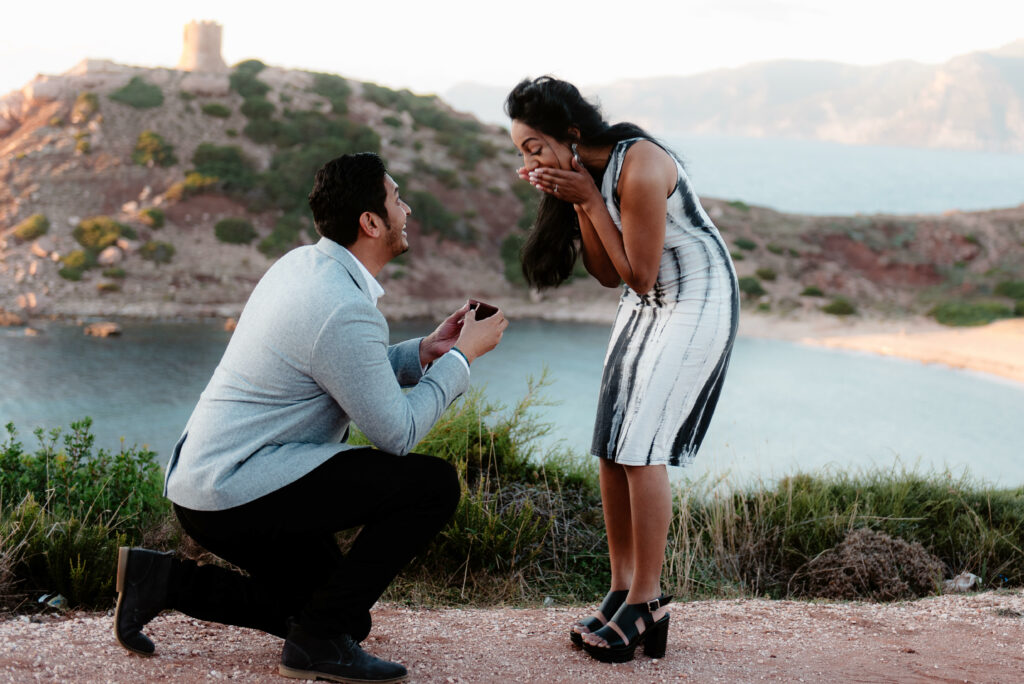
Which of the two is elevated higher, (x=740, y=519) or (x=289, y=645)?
(x=289, y=645)

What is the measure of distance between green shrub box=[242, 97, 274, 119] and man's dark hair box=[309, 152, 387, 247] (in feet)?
91.2

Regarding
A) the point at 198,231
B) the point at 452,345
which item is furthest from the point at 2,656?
the point at 198,231

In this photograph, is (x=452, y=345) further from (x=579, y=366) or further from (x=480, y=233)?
(x=480, y=233)

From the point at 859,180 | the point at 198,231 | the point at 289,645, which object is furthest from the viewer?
the point at 859,180

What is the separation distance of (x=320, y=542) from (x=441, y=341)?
2.18 feet

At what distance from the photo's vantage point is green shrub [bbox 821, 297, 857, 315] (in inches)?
898

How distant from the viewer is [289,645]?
234cm

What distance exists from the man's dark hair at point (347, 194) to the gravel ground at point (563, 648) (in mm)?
1212

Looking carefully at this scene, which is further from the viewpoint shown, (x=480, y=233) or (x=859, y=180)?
(x=859, y=180)

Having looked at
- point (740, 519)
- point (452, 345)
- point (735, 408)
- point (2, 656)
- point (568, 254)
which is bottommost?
point (735, 408)

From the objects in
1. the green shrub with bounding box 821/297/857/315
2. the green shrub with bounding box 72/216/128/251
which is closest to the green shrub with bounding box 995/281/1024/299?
the green shrub with bounding box 821/297/857/315

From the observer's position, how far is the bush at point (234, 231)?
22922mm

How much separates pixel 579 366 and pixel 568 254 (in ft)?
44.9

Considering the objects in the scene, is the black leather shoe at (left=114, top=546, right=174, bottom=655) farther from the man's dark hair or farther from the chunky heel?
the chunky heel
